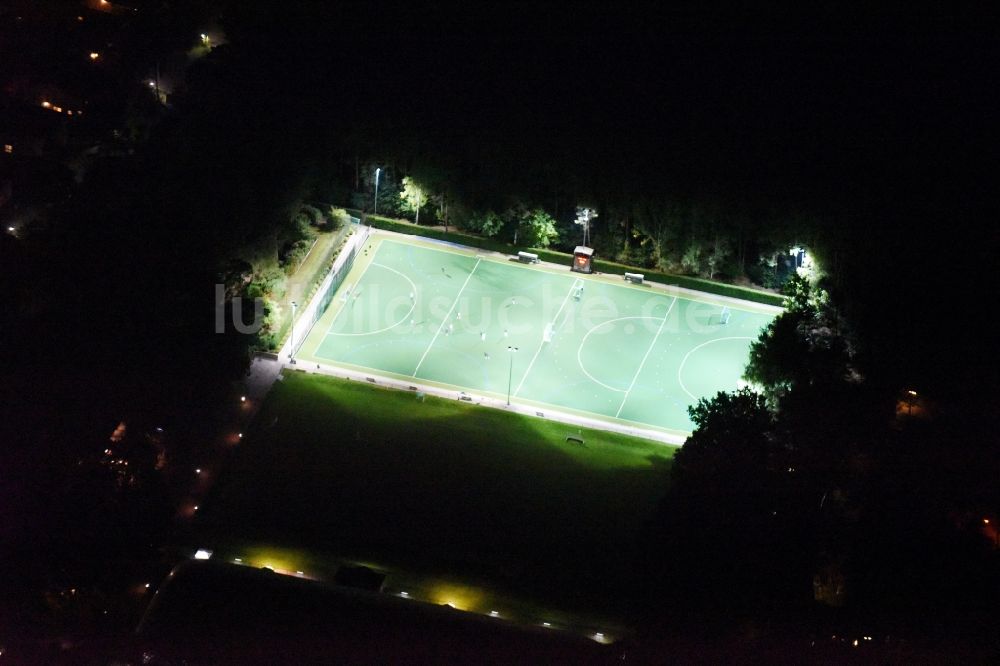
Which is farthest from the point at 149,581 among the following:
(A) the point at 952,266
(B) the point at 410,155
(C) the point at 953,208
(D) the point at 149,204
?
(C) the point at 953,208

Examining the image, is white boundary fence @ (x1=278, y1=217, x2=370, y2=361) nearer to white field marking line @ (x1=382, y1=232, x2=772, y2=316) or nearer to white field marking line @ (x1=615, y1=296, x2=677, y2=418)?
white field marking line @ (x1=382, y1=232, x2=772, y2=316)

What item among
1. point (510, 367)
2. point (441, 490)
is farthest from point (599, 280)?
point (441, 490)

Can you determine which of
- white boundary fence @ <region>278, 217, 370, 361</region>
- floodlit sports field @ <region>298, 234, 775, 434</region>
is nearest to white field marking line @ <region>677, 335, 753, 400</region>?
floodlit sports field @ <region>298, 234, 775, 434</region>

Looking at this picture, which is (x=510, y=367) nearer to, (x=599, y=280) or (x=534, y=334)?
(x=534, y=334)

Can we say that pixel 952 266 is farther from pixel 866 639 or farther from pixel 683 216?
pixel 866 639

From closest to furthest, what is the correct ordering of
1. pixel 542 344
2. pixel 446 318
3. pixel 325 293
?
pixel 542 344 → pixel 446 318 → pixel 325 293

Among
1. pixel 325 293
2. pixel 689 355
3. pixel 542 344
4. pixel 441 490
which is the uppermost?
pixel 325 293
